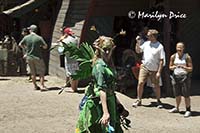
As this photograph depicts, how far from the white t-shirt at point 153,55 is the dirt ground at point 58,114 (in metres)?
0.97

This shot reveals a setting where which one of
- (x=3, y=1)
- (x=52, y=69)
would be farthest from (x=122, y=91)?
Result: (x=3, y=1)

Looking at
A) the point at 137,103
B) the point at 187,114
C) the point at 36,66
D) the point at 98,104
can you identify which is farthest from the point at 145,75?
the point at 98,104

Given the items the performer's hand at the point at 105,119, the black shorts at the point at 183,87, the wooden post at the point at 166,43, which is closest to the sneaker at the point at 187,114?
the black shorts at the point at 183,87

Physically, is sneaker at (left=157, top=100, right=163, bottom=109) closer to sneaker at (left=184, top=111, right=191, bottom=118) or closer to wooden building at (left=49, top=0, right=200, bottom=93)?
sneaker at (left=184, top=111, right=191, bottom=118)

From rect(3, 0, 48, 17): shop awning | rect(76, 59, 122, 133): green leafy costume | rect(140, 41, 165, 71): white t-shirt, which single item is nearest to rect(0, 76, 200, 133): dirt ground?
rect(140, 41, 165, 71): white t-shirt

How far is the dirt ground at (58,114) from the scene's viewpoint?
895 centimetres

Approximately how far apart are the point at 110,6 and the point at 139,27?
126 centimetres

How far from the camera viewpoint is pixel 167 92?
502 inches

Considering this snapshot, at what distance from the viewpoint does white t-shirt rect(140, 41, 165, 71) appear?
10.7m

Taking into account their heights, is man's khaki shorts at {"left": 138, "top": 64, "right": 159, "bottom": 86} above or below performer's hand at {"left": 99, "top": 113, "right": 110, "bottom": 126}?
above

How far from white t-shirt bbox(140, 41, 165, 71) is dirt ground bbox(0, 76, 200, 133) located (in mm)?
969

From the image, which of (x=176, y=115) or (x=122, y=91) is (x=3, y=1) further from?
(x=176, y=115)

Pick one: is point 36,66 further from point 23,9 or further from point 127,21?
point 23,9

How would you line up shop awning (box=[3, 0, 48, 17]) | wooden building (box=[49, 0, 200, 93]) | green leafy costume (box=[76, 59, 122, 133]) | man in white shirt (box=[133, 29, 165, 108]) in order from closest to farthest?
green leafy costume (box=[76, 59, 122, 133]) → man in white shirt (box=[133, 29, 165, 108]) → wooden building (box=[49, 0, 200, 93]) → shop awning (box=[3, 0, 48, 17])
